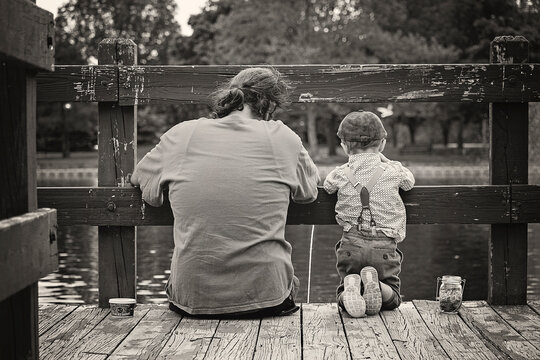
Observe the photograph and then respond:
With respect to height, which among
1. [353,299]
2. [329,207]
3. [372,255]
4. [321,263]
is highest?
[329,207]

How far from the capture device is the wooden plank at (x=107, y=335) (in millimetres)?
3627

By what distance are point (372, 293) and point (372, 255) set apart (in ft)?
0.82

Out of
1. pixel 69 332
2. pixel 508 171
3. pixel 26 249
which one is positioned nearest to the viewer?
pixel 26 249

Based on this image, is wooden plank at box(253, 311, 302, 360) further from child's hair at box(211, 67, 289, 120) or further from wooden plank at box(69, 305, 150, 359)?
child's hair at box(211, 67, 289, 120)

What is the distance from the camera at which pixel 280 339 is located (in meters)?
3.82

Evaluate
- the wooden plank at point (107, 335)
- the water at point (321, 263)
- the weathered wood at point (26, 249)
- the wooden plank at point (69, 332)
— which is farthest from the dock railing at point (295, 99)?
the water at point (321, 263)

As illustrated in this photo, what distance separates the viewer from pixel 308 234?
53.4 feet

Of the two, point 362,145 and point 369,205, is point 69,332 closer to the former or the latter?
point 369,205

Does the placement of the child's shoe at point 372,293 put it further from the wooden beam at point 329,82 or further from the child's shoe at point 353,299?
the wooden beam at point 329,82

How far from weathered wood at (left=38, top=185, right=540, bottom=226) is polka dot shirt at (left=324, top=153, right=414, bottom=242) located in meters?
0.09

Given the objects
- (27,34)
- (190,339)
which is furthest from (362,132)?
(27,34)

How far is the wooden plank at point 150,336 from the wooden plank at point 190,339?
0.03 metres

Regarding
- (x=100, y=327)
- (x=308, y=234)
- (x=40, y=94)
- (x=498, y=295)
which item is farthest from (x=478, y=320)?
(x=308, y=234)

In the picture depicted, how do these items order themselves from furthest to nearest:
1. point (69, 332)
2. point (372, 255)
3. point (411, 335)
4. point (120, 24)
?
point (120, 24) → point (372, 255) → point (69, 332) → point (411, 335)
